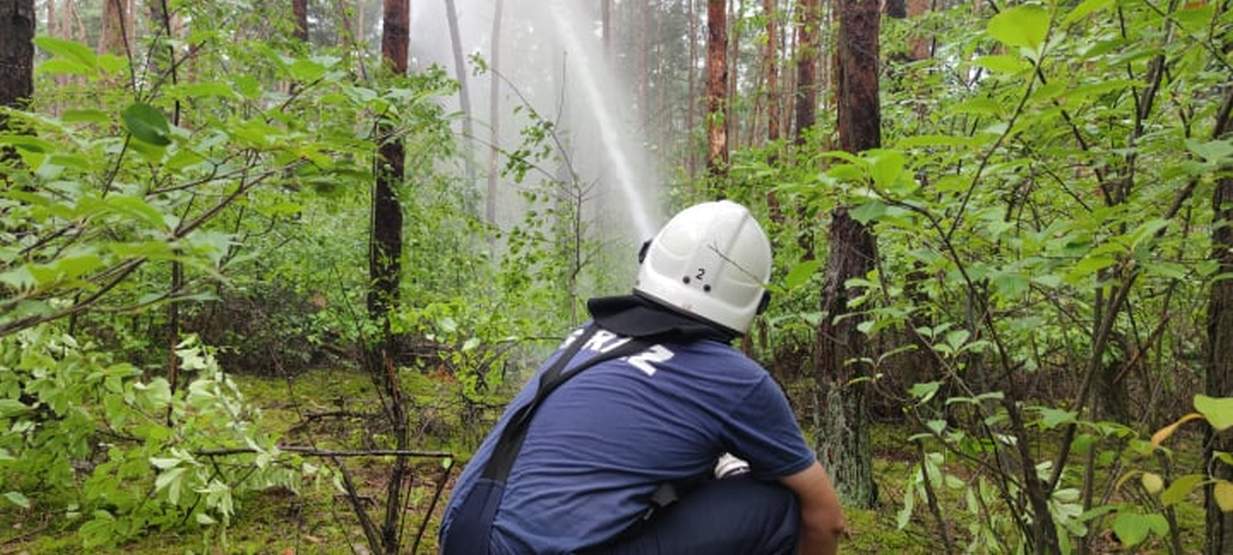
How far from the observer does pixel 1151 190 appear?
1.85m

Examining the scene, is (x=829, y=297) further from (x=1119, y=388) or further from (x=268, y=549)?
(x=268, y=549)

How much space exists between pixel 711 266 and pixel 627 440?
1.81 ft

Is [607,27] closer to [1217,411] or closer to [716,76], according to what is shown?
[716,76]

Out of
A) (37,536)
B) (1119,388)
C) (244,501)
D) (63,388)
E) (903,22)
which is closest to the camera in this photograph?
(63,388)

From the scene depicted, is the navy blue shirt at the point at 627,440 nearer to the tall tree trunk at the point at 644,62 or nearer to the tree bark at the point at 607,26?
the tall tree trunk at the point at 644,62

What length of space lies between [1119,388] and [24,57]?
534cm

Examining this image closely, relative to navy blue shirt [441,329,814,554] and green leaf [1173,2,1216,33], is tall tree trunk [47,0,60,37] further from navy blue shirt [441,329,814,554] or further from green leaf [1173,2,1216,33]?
green leaf [1173,2,1216,33]

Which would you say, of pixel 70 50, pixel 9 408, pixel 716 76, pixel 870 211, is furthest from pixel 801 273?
pixel 716 76

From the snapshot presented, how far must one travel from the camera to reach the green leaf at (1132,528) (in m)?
1.54

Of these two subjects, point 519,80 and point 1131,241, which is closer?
point 1131,241

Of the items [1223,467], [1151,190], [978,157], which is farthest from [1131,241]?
[1223,467]

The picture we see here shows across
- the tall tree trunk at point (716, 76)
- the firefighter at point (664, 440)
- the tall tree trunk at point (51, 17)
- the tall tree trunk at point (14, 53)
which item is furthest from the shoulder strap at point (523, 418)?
the tall tree trunk at point (51, 17)

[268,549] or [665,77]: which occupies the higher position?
[665,77]

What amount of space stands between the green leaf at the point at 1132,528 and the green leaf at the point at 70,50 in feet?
7.14
